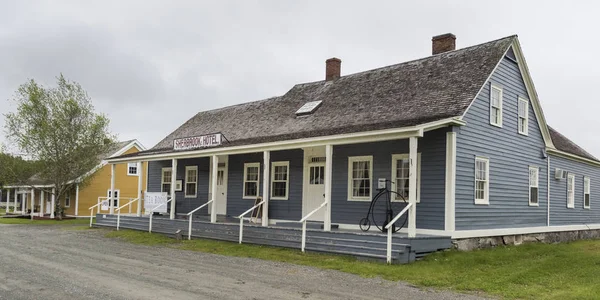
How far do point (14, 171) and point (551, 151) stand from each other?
29031mm

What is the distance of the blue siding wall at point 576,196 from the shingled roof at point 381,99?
585cm

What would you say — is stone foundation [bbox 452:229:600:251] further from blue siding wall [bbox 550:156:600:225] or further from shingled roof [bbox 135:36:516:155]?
shingled roof [bbox 135:36:516:155]

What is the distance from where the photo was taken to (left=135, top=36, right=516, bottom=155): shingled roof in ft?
48.6

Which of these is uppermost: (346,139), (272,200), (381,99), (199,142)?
(381,99)

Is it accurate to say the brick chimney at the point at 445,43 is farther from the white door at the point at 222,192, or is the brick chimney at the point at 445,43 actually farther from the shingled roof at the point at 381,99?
the white door at the point at 222,192

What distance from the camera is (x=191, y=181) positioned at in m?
22.5

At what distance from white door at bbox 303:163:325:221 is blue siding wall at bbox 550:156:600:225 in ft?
27.6

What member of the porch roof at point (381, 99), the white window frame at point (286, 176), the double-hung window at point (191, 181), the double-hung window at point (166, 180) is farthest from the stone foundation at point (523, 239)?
the double-hung window at point (166, 180)

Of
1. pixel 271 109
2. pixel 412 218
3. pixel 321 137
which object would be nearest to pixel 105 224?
pixel 271 109

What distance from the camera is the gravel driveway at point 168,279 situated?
27.3 feet

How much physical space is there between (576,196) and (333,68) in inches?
429

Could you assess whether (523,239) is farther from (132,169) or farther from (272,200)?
(132,169)

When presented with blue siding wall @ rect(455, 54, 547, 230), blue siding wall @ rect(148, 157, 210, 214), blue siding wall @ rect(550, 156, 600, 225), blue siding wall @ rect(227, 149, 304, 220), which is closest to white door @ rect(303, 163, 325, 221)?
blue siding wall @ rect(227, 149, 304, 220)

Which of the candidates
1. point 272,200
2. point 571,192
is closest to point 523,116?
point 571,192
